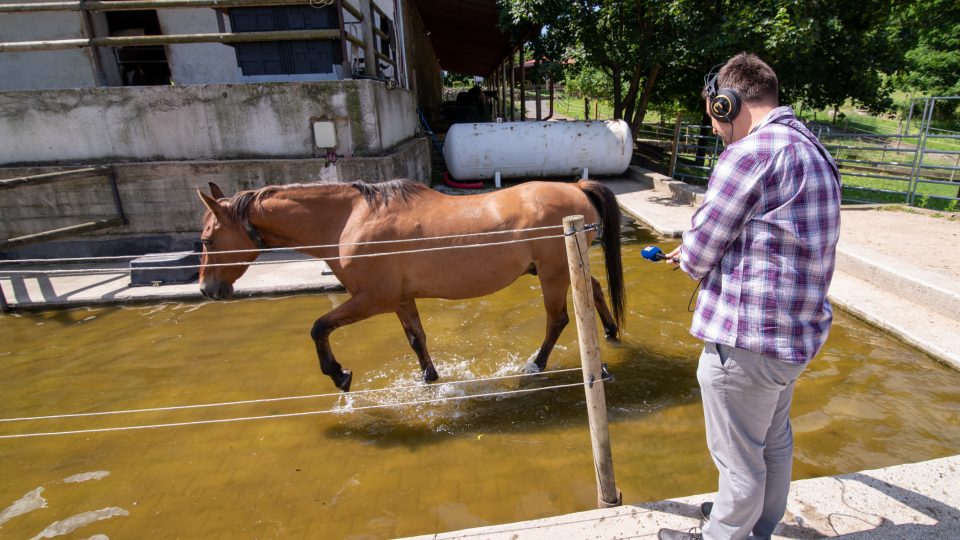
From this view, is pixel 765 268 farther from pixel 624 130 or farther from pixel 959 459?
pixel 624 130

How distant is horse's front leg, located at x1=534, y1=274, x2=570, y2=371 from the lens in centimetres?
390

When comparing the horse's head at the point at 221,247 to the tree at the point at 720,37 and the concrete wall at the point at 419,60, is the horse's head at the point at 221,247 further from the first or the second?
the concrete wall at the point at 419,60

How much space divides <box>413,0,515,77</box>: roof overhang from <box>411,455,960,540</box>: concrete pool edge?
42.0 feet

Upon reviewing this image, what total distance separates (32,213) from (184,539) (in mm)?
7118

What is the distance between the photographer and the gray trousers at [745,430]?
1642 mm

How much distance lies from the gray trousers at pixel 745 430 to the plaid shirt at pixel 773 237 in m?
0.08

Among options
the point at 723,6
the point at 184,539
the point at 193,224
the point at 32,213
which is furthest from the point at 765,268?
the point at 723,6

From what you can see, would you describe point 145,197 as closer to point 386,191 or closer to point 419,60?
point 386,191

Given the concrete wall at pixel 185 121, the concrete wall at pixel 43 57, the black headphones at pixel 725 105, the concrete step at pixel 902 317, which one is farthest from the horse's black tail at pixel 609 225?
the concrete wall at pixel 43 57

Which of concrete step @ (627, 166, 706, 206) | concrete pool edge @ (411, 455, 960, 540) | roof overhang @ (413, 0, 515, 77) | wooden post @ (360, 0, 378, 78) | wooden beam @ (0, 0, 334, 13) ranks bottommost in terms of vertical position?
concrete pool edge @ (411, 455, 960, 540)

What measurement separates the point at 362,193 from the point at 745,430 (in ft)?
9.81

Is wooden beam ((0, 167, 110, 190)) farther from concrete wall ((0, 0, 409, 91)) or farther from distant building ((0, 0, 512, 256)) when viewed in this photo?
concrete wall ((0, 0, 409, 91))

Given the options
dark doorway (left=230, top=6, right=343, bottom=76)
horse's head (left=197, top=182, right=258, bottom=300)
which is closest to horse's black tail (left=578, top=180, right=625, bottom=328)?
horse's head (left=197, top=182, right=258, bottom=300)

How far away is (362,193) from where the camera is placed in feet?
12.1
